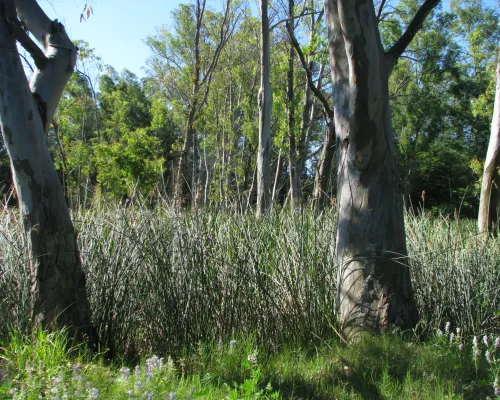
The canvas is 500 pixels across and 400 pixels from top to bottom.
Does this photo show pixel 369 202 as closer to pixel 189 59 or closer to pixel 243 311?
pixel 243 311

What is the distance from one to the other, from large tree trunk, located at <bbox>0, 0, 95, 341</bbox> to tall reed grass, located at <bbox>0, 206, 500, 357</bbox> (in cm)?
27

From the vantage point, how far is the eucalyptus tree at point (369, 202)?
12.0ft

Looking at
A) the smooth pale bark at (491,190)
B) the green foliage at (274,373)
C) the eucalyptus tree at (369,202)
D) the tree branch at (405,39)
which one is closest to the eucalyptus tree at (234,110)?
the smooth pale bark at (491,190)

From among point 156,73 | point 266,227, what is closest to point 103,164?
point 156,73

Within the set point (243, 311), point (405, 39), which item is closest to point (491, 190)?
point (405, 39)

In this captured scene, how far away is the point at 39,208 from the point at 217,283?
1.67 meters

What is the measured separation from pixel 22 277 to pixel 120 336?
983 millimetres

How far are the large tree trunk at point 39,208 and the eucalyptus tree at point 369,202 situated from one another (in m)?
2.30

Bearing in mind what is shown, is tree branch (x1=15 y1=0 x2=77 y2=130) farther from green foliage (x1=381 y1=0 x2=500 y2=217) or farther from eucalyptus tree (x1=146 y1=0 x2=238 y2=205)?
green foliage (x1=381 y1=0 x2=500 y2=217)

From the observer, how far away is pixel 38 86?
3.61m

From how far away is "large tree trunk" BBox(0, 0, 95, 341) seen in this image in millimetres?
3299

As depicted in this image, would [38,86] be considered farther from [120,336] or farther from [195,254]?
[120,336]

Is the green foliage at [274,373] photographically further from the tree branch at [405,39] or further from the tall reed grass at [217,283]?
the tree branch at [405,39]

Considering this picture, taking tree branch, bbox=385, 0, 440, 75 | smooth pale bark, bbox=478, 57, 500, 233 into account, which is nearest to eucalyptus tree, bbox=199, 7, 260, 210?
smooth pale bark, bbox=478, 57, 500, 233
